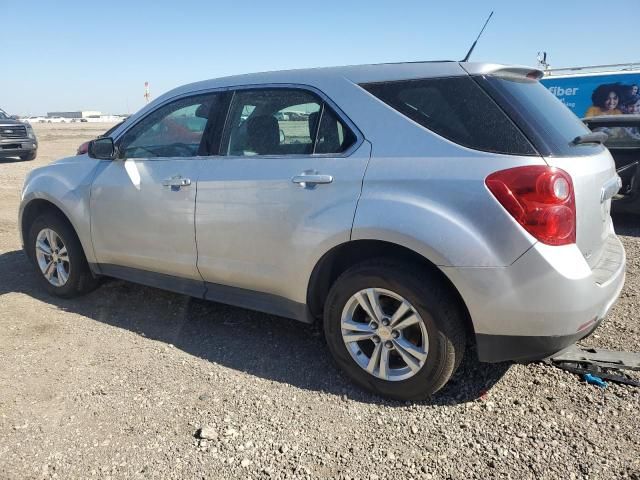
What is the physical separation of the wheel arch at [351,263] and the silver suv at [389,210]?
0.04 ft

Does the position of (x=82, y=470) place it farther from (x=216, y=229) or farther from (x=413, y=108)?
(x=413, y=108)

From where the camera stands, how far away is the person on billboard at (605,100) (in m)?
13.2

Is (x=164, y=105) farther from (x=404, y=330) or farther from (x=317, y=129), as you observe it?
(x=404, y=330)

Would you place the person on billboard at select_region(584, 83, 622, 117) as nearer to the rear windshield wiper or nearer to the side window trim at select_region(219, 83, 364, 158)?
the rear windshield wiper

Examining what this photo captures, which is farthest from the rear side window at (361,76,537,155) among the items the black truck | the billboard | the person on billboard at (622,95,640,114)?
the black truck

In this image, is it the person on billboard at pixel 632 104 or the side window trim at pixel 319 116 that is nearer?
the side window trim at pixel 319 116

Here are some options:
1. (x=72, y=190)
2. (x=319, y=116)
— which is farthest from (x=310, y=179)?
(x=72, y=190)

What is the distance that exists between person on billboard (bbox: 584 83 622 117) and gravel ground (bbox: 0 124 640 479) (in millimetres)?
11330

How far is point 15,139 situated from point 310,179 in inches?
637

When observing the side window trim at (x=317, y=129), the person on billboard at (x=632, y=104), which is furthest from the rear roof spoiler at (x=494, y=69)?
the person on billboard at (x=632, y=104)

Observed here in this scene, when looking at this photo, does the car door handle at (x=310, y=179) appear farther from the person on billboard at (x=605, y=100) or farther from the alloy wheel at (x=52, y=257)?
the person on billboard at (x=605, y=100)

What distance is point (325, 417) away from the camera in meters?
2.80

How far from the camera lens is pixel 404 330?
112 inches

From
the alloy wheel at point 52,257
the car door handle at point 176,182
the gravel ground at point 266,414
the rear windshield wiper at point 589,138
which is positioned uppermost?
the rear windshield wiper at point 589,138
